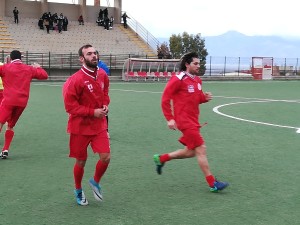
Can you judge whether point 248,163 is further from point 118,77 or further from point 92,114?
point 118,77

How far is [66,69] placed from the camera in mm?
36281

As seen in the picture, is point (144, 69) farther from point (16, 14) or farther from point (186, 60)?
point (186, 60)

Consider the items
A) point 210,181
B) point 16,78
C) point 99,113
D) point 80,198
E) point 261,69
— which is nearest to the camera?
point 99,113

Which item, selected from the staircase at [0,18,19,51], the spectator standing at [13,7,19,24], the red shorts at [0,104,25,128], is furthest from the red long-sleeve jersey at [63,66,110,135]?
the spectator standing at [13,7,19,24]

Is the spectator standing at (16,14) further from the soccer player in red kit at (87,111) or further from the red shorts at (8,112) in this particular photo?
the soccer player in red kit at (87,111)

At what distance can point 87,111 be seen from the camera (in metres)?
5.50

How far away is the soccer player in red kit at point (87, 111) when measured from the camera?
555 centimetres

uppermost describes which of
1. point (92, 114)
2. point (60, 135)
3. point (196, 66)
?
point (196, 66)

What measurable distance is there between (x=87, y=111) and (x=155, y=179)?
192 cm

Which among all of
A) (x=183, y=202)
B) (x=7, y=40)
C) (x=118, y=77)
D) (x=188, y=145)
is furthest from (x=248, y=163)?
(x=7, y=40)

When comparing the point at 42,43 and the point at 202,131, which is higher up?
the point at 42,43

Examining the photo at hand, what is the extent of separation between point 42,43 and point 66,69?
14.4ft

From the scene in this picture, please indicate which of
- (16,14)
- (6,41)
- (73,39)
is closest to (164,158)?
(6,41)

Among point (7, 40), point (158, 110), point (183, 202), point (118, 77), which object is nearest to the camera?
point (183, 202)
